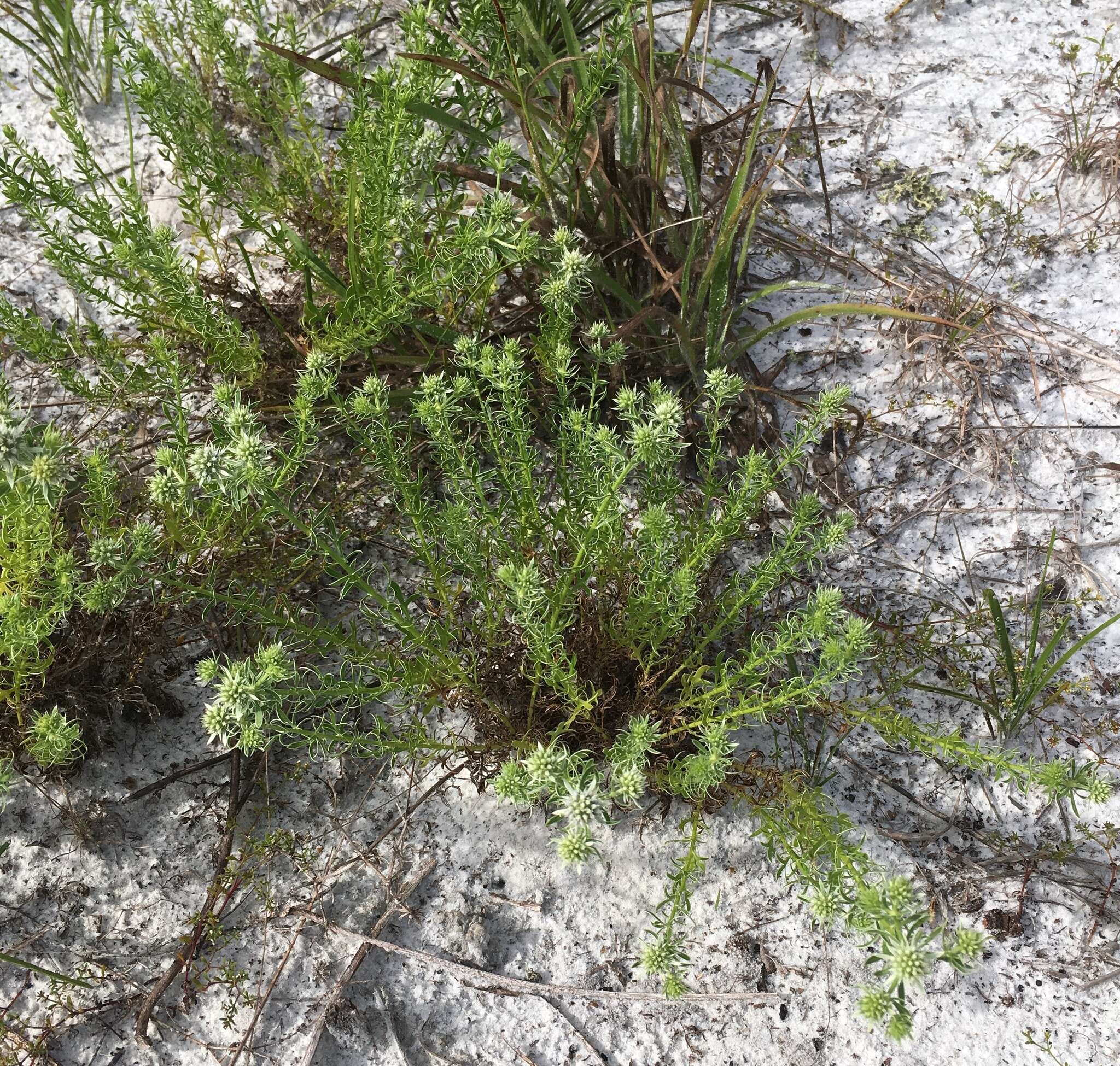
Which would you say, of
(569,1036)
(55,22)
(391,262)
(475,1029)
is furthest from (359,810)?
(55,22)

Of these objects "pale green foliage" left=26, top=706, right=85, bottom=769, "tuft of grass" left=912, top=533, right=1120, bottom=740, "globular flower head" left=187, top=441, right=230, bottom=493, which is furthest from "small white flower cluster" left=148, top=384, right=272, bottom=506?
"tuft of grass" left=912, top=533, right=1120, bottom=740

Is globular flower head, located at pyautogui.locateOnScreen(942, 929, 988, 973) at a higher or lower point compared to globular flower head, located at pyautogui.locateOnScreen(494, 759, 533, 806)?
lower

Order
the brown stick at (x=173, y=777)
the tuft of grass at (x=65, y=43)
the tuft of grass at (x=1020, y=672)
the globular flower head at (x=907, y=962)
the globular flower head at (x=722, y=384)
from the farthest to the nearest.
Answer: the tuft of grass at (x=65, y=43)
the brown stick at (x=173, y=777)
the tuft of grass at (x=1020, y=672)
the globular flower head at (x=722, y=384)
the globular flower head at (x=907, y=962)

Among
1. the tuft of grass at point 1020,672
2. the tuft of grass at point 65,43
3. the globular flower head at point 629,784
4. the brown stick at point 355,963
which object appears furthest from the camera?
the tuft of grass at point 65,43

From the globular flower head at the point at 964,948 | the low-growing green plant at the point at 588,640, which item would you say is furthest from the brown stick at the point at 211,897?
the globular flower head at the point at 964,948

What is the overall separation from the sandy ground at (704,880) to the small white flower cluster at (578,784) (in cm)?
51

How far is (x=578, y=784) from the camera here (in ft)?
5.03

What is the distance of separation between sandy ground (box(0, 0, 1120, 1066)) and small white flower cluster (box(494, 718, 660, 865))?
51cm

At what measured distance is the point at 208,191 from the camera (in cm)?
232

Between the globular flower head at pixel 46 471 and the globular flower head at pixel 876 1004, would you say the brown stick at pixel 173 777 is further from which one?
the globular flower head at pixel 876 1004

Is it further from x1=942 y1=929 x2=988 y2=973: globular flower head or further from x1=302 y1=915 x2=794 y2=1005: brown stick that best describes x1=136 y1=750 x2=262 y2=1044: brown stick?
x1=942 y1=929 x2=988 y2=973: globular flower head

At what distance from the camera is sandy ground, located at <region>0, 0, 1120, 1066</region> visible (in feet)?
6.38

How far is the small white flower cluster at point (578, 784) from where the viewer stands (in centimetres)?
149

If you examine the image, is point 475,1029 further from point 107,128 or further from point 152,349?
point 107,128
